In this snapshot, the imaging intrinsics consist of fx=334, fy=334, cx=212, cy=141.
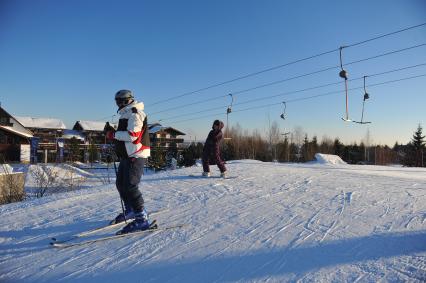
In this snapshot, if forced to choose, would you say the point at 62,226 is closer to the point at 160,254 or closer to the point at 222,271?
the point at 160,254

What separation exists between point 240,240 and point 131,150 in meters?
1.96

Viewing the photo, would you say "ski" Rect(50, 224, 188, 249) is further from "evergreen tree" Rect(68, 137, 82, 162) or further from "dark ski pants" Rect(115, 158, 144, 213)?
"evergreen tree" Rect(68, 137, 82, 162)

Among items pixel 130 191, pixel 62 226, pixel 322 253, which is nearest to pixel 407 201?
pixel 322 253

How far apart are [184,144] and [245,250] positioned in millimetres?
67502

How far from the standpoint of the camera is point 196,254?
151 inches

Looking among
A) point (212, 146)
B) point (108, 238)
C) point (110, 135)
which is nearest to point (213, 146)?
point (212, 146)

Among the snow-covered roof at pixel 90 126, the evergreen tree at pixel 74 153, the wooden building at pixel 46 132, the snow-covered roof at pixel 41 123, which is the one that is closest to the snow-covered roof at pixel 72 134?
the wooden building at pixel 46 132

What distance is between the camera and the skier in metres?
4.72

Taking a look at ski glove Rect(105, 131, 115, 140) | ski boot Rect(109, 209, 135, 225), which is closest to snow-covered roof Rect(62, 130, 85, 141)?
ski boot Rect(109, 209, 135, 225)

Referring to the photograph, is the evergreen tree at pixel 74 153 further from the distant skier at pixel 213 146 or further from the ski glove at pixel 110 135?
the ski glove at pixel 110 135

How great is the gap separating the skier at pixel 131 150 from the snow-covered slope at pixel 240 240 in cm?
37

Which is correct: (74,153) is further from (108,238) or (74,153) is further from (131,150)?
(108,238)

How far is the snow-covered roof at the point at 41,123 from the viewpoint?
62381 mm

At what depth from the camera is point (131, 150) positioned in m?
4.76
